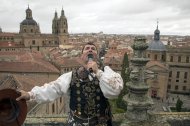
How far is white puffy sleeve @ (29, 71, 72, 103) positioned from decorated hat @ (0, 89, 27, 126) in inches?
21.0

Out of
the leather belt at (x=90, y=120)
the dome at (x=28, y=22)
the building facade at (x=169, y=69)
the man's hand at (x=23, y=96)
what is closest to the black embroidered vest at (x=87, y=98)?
the leather belt at (x=90, y=120)

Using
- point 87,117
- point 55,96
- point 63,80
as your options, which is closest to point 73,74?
point 63,80

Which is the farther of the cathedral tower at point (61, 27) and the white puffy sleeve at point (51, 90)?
the cathedral tower at point (61, 27)

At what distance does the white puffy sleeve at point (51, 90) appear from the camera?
3.60 metres

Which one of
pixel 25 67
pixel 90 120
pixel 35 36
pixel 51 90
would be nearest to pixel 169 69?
pixel 25 67

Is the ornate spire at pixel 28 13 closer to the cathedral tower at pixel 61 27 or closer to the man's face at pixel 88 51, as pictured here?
the cathedral tower at pixel 61 27

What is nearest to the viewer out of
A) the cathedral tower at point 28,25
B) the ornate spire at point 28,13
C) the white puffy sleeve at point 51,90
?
the white puffy sleeve at point 51,90

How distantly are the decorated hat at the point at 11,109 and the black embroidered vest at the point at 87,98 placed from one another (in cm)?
95

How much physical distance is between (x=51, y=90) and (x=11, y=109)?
2.87 ft

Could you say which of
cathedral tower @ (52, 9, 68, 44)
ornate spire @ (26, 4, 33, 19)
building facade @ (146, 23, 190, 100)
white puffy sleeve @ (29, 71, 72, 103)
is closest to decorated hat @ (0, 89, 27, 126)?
white puffy sleeve @ (29, 71, 72, 103)

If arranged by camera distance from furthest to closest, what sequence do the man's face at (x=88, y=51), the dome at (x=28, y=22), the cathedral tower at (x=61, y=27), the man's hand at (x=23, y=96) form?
the cathedral tower at (x=61, y=27) < the dome at (x=28, y=22) < the man's face at (x=88, y=51) < the man's hand at (x=23, y=96)

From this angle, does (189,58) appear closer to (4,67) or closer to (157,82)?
(157,82)

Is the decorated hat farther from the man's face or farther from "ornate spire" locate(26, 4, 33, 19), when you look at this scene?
"ornate spire" locate(26, 4, 33, 19)

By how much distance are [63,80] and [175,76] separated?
44.0m
